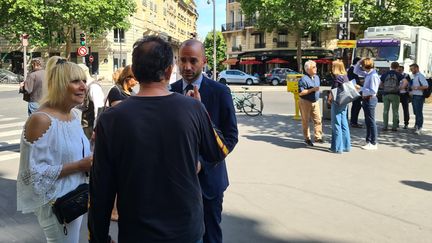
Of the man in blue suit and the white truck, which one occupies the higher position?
the white truck

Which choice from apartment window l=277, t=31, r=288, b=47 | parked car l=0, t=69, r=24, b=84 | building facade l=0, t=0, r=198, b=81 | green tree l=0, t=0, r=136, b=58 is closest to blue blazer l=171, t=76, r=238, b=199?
parked car l=0, t=69, r=24, b=84

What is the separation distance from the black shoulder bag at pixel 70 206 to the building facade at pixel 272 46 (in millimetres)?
41659

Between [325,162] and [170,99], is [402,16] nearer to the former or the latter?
[325,162]

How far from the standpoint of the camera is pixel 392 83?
10.5 meters

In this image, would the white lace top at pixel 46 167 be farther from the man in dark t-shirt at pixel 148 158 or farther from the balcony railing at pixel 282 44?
the balcony railing at pixel 282 44

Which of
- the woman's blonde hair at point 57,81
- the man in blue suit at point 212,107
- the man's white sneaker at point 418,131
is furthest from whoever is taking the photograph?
the man's white sneaker at point 418,131

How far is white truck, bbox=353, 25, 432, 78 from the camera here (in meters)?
19.4

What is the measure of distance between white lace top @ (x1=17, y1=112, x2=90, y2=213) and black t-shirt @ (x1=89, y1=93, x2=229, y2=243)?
2.25ft

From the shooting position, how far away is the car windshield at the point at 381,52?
19.4 m

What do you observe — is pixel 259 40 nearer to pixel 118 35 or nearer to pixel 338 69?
pixel 118 35

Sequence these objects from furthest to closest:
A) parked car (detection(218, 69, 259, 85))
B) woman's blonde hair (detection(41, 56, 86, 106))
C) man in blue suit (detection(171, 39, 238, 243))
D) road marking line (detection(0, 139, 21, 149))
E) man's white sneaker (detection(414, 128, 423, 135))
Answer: parked car (detection(218, 69, 259, 85)), man's white sneaker (detection(414, 128, 423, 135)), road marking line (detection(0, 139, 21, 149)), man in blue suit (detection(171, 39, 238, 243)), woman's blonde hair (detection(41, 56, 86, 106))

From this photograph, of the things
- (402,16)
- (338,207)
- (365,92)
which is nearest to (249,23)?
(402,16)

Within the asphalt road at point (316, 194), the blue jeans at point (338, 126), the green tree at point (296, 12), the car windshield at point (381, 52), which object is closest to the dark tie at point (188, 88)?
the asphalt road at point (316, 194)

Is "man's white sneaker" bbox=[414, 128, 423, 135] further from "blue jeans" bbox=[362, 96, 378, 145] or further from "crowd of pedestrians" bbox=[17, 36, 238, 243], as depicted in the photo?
"crowd of pedestrians" bbox=[17, 36, 238, 243]
